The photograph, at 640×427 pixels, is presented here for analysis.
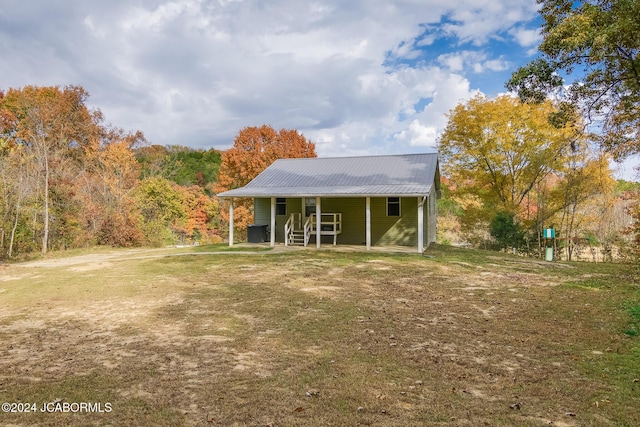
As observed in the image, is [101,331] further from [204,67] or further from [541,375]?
[204,67]

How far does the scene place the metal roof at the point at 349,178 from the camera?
48.5 ft

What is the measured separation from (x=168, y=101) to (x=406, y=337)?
2462 cm

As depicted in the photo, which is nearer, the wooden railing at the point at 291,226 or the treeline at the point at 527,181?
the wooden railing at the point at 291,226

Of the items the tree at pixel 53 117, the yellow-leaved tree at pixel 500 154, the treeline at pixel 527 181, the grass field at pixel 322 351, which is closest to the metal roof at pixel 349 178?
the yellow-leaved tree at pixel 500 154

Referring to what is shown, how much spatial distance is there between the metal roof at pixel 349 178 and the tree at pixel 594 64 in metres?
5.16

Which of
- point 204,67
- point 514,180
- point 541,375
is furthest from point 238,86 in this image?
point 541,375

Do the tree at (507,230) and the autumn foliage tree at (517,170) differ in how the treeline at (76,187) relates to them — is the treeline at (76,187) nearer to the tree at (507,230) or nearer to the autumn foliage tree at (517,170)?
the autumn foliage tree at (517,170)

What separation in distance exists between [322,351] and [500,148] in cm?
1769

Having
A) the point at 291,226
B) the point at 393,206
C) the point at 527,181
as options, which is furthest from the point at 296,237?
the point at 527,181

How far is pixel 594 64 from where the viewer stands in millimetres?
9195

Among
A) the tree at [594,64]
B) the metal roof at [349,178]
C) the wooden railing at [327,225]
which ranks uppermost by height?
the tree at [594,64]

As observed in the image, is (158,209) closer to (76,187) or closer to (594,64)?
(76,187)

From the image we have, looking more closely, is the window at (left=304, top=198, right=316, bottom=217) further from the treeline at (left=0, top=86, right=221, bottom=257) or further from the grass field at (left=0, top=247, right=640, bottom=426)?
the treeline at (left=0, top=86, right=221, bottom=257)

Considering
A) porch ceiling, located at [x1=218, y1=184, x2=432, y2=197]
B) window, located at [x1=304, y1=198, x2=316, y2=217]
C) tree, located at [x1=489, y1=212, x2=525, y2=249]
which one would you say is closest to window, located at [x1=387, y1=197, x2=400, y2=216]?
porch ceiling, located at [x1=218, y1=184, x2=432, y2=197]
